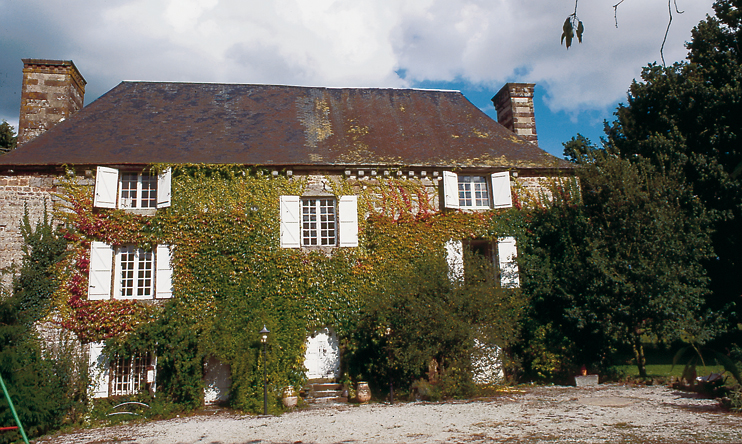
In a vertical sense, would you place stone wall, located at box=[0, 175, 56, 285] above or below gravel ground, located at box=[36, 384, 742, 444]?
above

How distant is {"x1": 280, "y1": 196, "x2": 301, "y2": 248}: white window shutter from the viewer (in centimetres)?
1127

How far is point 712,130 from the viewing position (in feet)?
42.3

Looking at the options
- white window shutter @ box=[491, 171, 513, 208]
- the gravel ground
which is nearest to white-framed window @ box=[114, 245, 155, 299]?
the gravel ground

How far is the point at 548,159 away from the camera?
12758mm

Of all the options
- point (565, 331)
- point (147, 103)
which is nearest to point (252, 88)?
point (147, 103)

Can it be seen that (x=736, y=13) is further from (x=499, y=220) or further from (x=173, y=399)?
(x=173, y=399)

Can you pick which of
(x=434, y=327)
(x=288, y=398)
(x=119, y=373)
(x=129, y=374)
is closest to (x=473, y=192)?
(x=434, y=327)

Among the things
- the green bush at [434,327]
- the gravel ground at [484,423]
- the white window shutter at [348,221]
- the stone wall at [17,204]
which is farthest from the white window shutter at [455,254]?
the stone wall at [17,204]

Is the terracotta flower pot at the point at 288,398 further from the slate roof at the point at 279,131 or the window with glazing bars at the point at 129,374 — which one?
the slate roof at the point at 279,131

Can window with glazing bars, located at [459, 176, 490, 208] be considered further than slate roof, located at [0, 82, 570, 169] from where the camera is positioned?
Yes

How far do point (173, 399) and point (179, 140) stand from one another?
6.05 meters

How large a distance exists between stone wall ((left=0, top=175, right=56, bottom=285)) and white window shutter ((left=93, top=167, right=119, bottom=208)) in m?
1.13

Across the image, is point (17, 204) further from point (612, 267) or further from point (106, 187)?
point (612, 267)

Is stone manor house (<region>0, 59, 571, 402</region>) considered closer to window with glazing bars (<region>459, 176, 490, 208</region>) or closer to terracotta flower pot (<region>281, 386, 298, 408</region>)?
window with glazing bars (<region>459, 176, 490, 208</region>)
